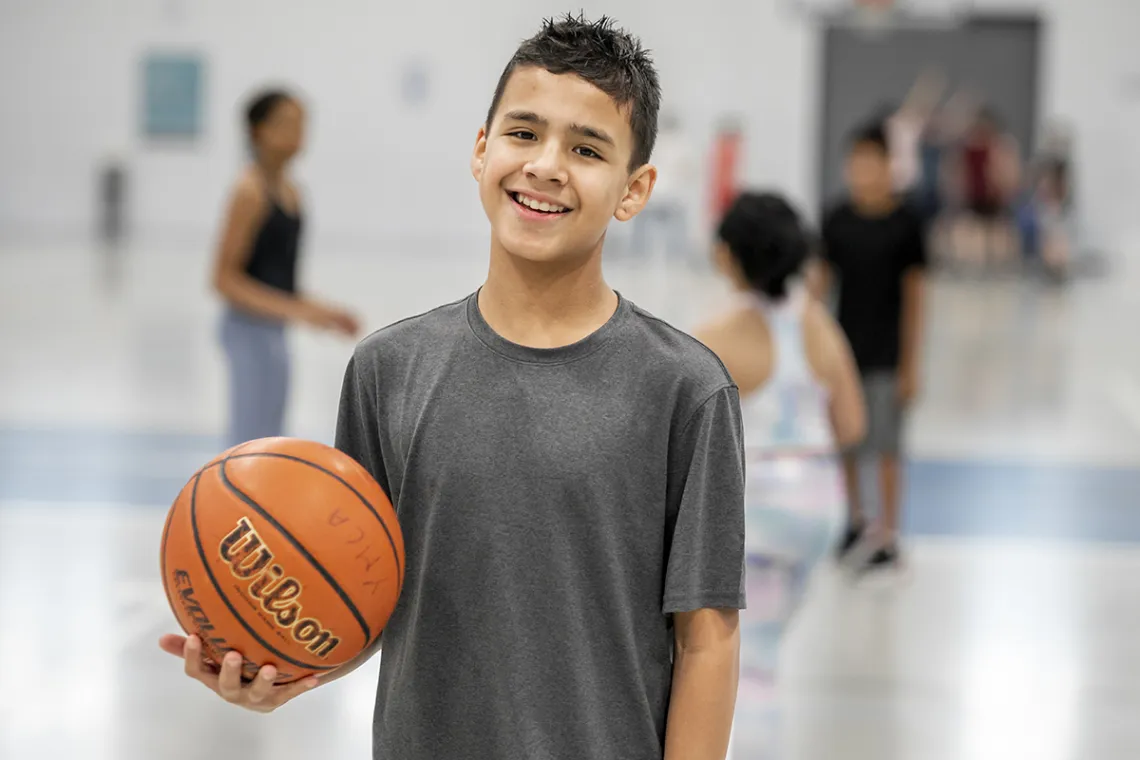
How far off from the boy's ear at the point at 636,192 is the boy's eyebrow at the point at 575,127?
89 mm

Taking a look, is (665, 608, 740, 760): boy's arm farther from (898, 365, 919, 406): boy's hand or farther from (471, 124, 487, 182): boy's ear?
(898, 365, 919, 406): boy's hand

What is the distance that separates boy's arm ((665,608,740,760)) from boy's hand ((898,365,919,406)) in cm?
445

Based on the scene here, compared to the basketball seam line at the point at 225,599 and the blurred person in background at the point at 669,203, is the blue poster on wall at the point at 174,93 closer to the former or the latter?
the blurred person in background at the point at 669,203

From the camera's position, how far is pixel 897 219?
600 cm

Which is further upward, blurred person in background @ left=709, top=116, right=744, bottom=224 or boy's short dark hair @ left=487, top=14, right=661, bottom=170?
blurred person in background @ left=709, top=116, right=744, bottom=224

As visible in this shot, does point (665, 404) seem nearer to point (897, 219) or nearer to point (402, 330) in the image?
point (402, 330)

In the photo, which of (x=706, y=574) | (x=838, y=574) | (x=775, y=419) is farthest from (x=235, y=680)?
(x=838, y=574)

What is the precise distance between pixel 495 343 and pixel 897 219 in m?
4.56

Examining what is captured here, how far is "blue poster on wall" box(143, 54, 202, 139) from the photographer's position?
2308cm

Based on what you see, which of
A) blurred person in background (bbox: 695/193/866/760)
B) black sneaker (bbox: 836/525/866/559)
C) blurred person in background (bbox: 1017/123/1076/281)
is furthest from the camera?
blurred person in background (bbox: 1017/123/1076/281)

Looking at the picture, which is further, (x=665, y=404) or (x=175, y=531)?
(x=175, y=531)

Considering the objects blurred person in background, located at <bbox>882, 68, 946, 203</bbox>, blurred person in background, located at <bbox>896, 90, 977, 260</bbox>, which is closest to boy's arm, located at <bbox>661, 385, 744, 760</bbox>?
blurred person in background, located at <bbox>882, 68, 946, 203</bbox>

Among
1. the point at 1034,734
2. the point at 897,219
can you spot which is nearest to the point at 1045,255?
the point at 897,219

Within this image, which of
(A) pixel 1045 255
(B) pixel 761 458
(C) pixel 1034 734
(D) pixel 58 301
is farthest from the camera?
(A) pixel 1045 255
